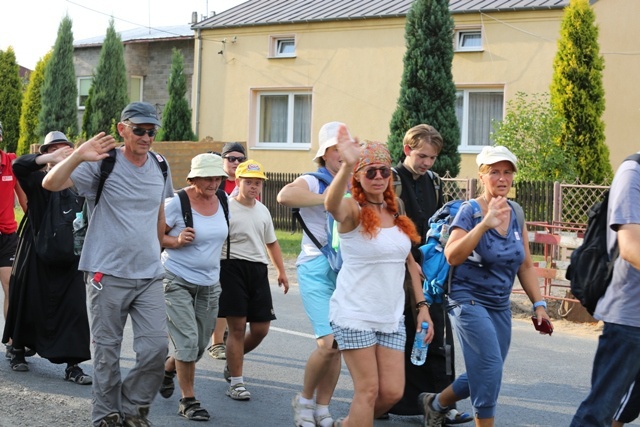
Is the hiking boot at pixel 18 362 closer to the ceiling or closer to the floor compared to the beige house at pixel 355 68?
closer to the floor

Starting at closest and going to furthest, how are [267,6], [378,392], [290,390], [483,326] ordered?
1. [378,392]
2. [483,326]
3. [290,390]
4. [267,6]

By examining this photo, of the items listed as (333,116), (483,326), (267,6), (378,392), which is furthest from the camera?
(267,6)

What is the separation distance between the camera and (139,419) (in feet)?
21.2

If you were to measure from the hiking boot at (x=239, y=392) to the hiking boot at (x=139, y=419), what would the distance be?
4.18 ft

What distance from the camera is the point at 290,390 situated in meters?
8.09

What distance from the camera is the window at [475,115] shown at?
77.0ft

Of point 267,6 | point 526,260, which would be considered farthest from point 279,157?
point 526,260

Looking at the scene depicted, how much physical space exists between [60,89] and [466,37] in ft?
51.1

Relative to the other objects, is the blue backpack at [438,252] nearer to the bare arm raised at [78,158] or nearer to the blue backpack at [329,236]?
the blue backpack at [329,236]

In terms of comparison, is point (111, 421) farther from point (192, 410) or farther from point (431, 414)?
point (431, 414)

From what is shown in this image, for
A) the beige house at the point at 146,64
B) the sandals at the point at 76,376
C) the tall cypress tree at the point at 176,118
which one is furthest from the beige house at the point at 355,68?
the sandals at the point at 76,376

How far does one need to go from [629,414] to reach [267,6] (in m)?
23.2

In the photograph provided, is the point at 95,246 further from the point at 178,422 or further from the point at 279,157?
the point at 279,157

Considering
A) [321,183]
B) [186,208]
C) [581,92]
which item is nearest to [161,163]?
[186,208]
